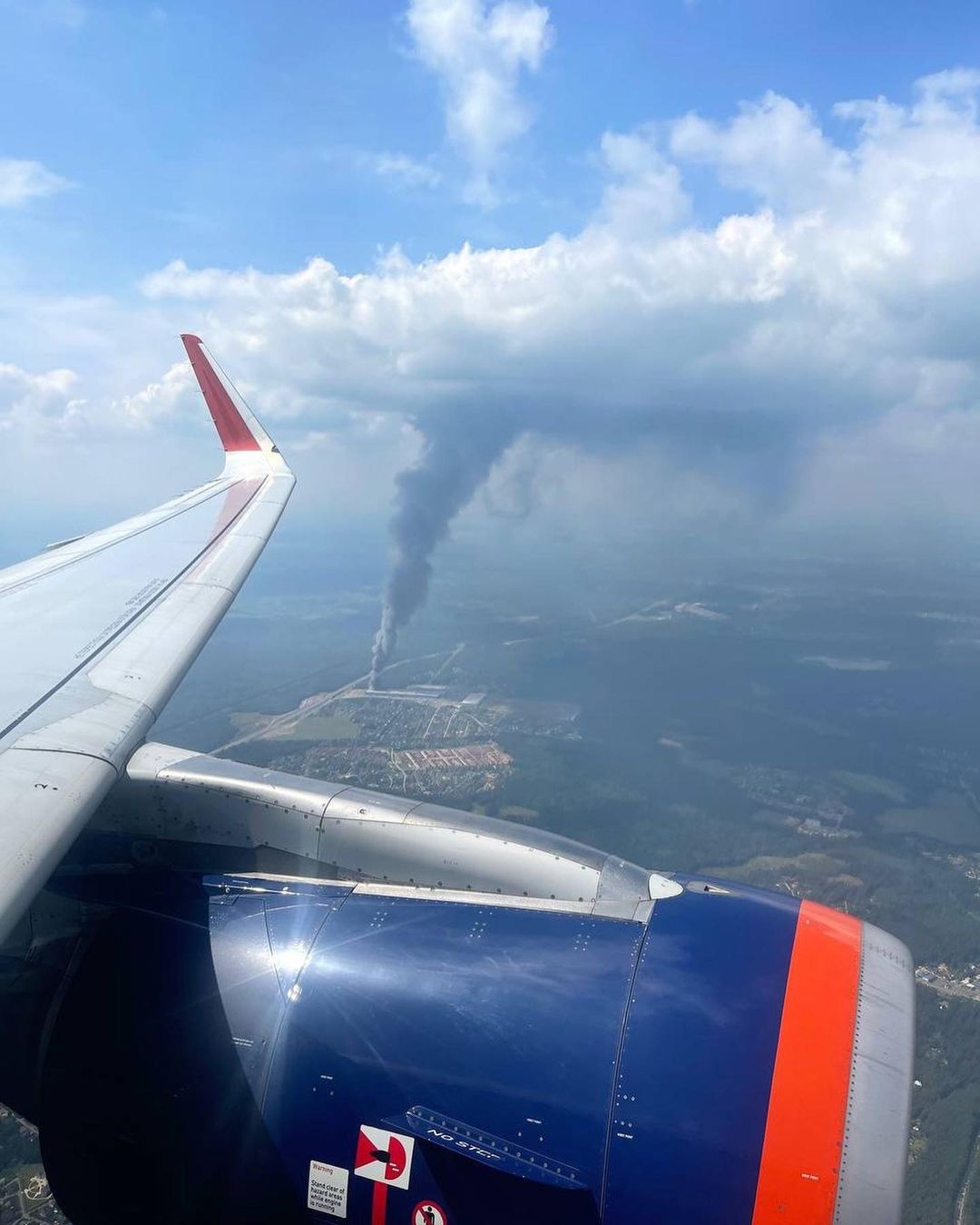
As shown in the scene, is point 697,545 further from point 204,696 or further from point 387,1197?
point 387,1197

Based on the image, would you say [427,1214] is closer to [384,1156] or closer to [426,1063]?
[384,1156]

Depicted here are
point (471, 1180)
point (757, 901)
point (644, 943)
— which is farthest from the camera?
point (757, 901)

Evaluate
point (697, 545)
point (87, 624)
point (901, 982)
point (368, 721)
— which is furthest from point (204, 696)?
point (697, 545)

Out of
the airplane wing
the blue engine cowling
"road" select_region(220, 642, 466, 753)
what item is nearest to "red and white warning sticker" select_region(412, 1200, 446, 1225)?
the blue engine cowling

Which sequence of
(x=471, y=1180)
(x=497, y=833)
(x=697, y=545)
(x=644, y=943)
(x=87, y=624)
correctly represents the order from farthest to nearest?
(x=697, y=545), (x=87, y=624), (x=497, y=833), (x=644, y=943), (x=471, y=1180)

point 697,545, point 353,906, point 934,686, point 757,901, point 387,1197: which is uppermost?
point 697,545

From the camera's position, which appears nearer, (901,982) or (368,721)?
(901,982)
